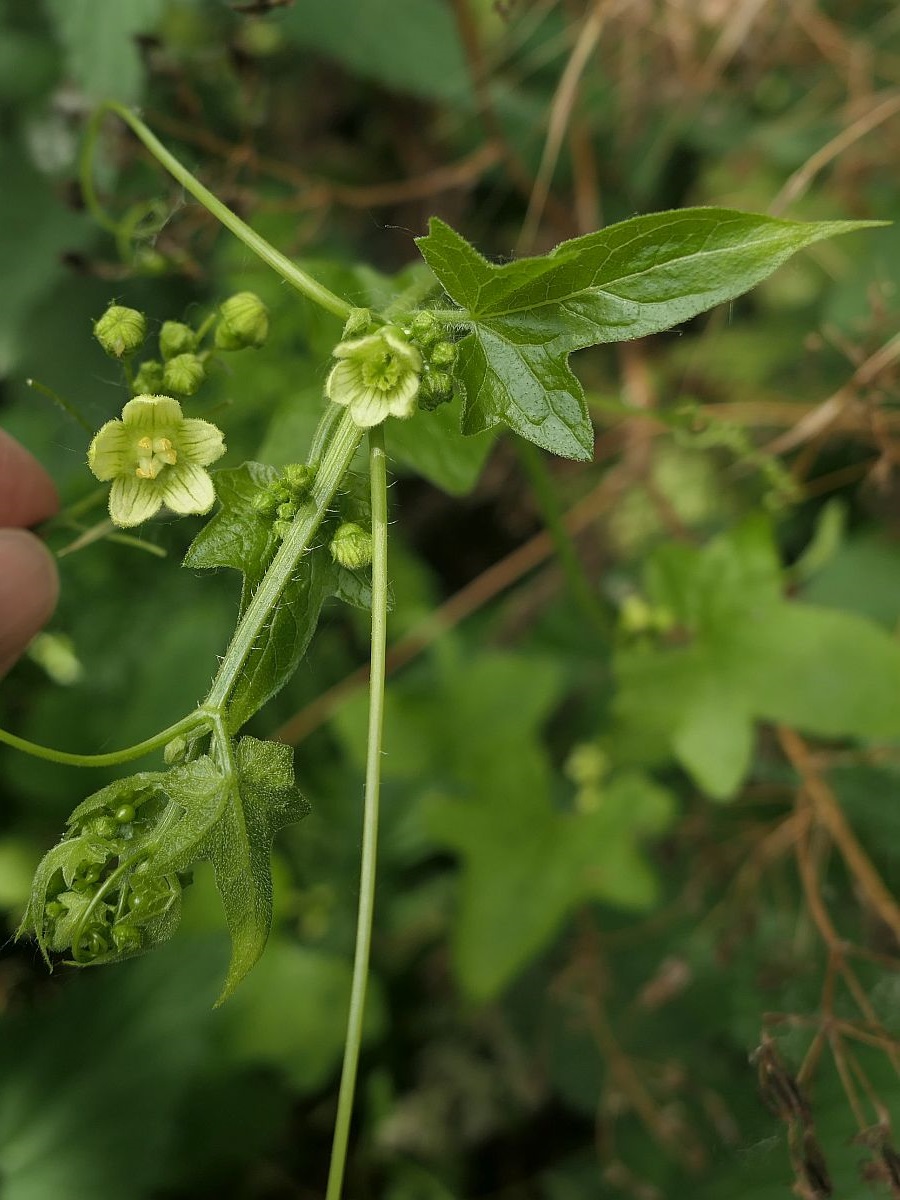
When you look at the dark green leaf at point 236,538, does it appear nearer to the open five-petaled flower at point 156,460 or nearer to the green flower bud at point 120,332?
the open five-petaled flower at point 156,460

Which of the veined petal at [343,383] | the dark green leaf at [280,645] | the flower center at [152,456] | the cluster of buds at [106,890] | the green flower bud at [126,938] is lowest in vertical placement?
the green flower bud at [126,938]

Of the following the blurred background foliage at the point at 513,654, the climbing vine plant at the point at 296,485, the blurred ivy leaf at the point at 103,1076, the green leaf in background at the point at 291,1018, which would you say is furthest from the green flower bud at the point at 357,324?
the green leaf in background at the point at 291,1018

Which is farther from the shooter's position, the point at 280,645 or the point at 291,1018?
the point at 291,1018

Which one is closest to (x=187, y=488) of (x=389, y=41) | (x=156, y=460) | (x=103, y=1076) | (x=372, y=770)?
(x=156, y=460)

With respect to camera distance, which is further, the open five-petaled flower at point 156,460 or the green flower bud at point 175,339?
the green flower bud at point 175,339

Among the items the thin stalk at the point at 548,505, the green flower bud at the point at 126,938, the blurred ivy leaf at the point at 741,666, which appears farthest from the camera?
the blurred ivy leaf at the point at 741,666

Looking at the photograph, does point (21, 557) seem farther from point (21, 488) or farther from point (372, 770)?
point (372, 770)
